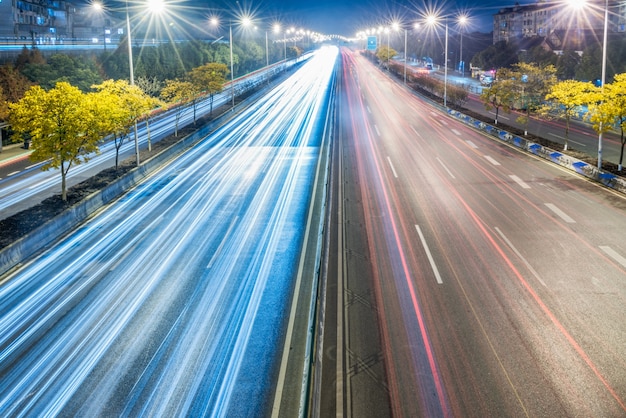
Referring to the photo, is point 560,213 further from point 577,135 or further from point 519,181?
point 577,135

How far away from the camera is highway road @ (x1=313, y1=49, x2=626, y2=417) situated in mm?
10680

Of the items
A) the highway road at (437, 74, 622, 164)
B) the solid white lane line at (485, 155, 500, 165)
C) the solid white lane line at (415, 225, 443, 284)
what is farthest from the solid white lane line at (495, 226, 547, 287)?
the highway road at (437, 74, 622, 164)

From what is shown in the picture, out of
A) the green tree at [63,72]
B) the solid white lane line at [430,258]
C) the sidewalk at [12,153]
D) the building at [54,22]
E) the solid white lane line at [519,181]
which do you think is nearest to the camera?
the solid white lane line at [430,258]

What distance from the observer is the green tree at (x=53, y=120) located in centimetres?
2338

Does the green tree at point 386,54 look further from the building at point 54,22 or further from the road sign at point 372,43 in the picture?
the building at point 54,22

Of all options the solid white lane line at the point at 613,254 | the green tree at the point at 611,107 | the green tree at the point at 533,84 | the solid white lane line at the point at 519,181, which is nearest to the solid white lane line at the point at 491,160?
the solid white lane line at the point at 519,181

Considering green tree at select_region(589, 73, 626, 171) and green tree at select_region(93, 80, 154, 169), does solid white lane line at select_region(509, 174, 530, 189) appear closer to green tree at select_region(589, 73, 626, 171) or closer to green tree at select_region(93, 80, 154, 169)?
green tree at select_region(589, 73, 626, 171)

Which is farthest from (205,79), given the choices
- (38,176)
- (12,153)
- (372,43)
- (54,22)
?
(372,43)

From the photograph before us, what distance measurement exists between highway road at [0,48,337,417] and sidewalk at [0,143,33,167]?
47.2 feet

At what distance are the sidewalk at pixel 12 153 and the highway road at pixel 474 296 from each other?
24.5 metres

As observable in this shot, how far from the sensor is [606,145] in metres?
37.3

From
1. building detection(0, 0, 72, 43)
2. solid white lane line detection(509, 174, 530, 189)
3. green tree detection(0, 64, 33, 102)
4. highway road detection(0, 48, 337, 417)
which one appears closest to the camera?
highway road detection(0, 48, 337, 417)

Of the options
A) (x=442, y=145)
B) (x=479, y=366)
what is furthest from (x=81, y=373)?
(x=442, y=145)

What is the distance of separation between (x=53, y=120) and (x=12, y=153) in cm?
1816
